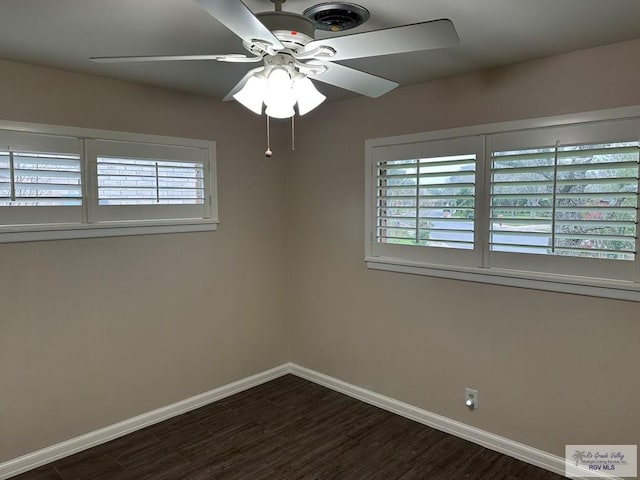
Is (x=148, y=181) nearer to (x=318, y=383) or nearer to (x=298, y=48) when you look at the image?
(x=298, y=48)

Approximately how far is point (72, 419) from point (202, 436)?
31.6 inches

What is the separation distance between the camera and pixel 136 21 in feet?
6.22

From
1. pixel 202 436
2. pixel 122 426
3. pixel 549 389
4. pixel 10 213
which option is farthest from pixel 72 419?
pixel 549 389

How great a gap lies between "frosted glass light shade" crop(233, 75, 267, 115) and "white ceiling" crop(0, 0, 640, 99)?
0.30m

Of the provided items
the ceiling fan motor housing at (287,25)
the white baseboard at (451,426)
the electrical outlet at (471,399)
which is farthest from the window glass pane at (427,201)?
the ceiling fan motor housing at (287,25)

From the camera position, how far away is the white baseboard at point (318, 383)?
2.59 meters

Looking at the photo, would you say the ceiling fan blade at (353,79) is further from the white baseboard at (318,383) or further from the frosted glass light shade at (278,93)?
the white baseboard at (318,383)

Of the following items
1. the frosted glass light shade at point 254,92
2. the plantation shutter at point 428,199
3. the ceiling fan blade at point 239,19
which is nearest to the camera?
the ceiling fan blade at point 239,19

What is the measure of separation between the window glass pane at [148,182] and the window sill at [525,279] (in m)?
1.45

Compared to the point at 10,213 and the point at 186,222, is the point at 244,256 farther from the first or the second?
the point at 10,213

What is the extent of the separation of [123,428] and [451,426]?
85.6 inches

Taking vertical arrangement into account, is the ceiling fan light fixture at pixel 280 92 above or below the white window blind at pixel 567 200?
above

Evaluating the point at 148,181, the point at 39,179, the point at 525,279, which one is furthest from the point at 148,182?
the point at 525,279

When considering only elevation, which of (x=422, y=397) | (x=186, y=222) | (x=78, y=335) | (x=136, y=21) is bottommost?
(x=422, y=397)
